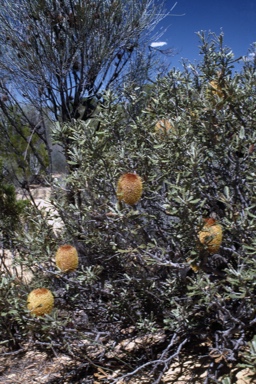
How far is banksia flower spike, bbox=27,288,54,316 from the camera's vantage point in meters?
2.41

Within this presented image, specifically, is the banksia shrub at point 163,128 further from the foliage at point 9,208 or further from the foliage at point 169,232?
the foliage at point 9,208

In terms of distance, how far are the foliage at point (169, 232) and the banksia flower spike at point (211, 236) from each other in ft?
0.12

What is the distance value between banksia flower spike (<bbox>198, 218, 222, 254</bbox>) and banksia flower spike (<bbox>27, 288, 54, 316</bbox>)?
2.57ft

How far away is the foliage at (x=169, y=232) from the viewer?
2.31 m

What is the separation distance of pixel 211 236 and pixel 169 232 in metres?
0.57

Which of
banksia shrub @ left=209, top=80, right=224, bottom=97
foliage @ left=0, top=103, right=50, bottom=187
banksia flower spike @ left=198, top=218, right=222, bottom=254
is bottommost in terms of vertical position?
banksia flower spike @ left=198, top=218, right=222, bottom=254

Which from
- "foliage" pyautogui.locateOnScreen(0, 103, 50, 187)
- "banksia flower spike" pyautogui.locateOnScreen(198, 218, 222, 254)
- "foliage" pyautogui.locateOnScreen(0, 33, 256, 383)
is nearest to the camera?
"banksia flower spike" pyautogui.locateOnScreen(198, 218, 222, 254)

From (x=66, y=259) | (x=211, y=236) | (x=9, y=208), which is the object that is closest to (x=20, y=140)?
(x=9, y=208)

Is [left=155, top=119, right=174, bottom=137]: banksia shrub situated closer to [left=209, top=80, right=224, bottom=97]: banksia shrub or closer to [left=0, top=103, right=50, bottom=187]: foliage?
[left=209, top=80, right=224, bottom=97]: banksia shrub

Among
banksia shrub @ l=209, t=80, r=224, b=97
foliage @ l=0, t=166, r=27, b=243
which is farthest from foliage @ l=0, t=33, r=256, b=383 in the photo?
foliage @ l=0, t=166, r=27, b=243

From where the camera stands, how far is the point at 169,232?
2732 mm

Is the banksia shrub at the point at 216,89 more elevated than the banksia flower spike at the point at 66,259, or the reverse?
the banksia shrub at the point at 216,89

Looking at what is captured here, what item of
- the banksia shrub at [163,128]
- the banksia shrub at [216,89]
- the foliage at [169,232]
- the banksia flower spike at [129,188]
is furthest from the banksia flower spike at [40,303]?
the banksia shrub at [216,89]

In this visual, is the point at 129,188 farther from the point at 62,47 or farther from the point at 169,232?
the point at 62,47
